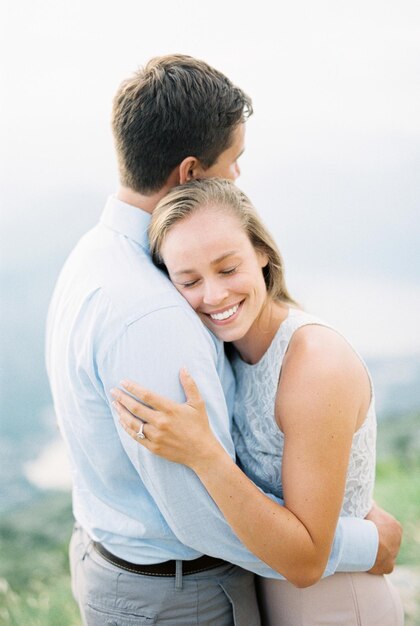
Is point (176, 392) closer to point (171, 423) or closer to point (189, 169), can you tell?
point (171, 423)

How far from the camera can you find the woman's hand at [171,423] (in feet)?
4.63

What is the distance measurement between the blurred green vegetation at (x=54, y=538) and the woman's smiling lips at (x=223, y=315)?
215cm

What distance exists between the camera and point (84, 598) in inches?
67.1

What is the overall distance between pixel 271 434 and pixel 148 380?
1.11 ft

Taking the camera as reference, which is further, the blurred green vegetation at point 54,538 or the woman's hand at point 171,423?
the blurred green vegetation at point 54,538

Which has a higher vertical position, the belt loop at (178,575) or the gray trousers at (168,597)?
the belt loop at (178,575)

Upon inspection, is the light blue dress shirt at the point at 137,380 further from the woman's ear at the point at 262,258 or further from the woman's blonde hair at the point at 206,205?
the woman's ear at the point at 262,258

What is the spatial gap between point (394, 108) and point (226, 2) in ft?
5.01

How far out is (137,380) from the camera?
1433mm

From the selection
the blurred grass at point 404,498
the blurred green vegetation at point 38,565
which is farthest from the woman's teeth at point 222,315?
the blurred grass at point 404,498

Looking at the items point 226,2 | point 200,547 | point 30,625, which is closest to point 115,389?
point 200,547

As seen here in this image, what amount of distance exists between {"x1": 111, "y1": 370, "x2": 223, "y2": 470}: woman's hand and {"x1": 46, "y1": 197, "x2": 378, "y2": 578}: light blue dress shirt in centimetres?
2

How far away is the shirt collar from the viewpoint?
5.47ft

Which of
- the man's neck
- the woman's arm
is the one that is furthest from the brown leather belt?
the man's neck
